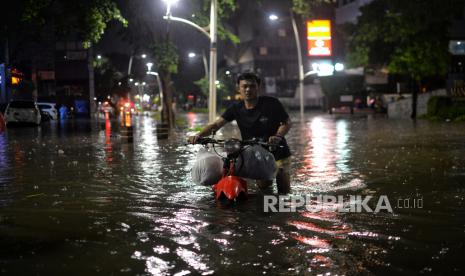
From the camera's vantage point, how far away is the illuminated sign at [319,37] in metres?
44.9

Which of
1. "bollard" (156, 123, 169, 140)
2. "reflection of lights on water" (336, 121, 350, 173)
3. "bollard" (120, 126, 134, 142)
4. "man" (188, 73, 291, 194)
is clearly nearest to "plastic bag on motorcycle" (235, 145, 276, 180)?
"man" (188, 73, 291, 194)

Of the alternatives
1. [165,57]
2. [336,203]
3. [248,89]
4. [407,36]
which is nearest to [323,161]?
[336,203]

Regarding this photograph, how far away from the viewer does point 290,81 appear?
10381 cm

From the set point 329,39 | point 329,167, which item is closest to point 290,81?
point 329,39

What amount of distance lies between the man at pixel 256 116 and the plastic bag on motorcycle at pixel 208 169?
1.14ft

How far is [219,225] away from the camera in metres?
6.75

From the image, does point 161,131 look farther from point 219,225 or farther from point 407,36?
point 407,36

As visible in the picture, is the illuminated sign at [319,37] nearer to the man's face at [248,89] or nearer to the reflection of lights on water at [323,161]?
the reflection of lights on water at [323,161]

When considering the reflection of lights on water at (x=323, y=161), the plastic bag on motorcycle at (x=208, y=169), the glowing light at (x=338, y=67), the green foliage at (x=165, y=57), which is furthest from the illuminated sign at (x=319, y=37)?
the plastic bag on motorcycle at (x=208, y=169)

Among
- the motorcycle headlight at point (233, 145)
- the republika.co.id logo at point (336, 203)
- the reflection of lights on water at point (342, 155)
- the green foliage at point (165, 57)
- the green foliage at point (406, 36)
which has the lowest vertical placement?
the republika.co.id logo at point (336, 203)

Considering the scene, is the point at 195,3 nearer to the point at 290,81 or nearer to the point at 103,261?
the point at 103,261

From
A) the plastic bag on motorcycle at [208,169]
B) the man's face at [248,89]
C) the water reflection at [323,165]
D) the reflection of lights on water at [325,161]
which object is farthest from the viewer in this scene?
the reflection of lights on water at [325,161]

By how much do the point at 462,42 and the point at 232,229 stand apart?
1984 inches

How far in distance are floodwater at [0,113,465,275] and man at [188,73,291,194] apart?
0.85 metres
